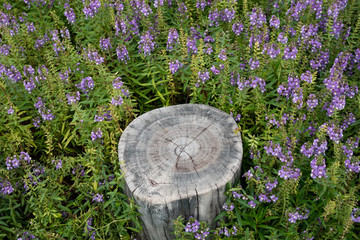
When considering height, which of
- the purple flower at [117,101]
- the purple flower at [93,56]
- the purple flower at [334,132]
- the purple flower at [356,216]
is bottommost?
the purple flower at [356,216]

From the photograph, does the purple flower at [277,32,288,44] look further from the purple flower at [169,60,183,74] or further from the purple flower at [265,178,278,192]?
the purple flower at [265,178,278,192]

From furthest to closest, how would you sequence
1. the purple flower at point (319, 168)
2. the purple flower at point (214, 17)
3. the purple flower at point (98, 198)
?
1. the purple flower at point (214, 17)
2. the purple flower at point (98, 198)
3. the purple flower at point (319, 168)

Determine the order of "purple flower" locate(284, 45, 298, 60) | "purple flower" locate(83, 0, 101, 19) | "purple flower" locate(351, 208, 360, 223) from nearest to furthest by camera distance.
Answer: "purple flower" locate(351, 208, 360, 223) < "purple flower" locate(284, 45, 298, 60) < "purple flower" locate(83, 0, 101, 19)

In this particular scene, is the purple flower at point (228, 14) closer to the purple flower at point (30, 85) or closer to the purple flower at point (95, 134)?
the purple flower at point (95, 134)

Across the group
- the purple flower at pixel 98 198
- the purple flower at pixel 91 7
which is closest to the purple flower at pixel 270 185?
the purple flower at pixel 98 198

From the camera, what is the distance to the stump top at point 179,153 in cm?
371

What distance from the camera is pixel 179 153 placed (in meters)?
4.01

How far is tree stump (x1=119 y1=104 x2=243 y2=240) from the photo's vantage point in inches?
145

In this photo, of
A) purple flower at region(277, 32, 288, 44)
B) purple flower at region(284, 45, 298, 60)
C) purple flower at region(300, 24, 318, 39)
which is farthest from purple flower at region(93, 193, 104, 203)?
purple flower at region(300, 24, 318, 39)

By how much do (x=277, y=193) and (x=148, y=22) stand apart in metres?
3.21

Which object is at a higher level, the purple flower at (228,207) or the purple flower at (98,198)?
the purple flower at (98,198)

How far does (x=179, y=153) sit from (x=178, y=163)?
14cm

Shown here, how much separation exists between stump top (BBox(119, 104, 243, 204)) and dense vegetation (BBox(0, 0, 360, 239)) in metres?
0.20

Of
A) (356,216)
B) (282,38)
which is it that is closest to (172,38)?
(282,38)
